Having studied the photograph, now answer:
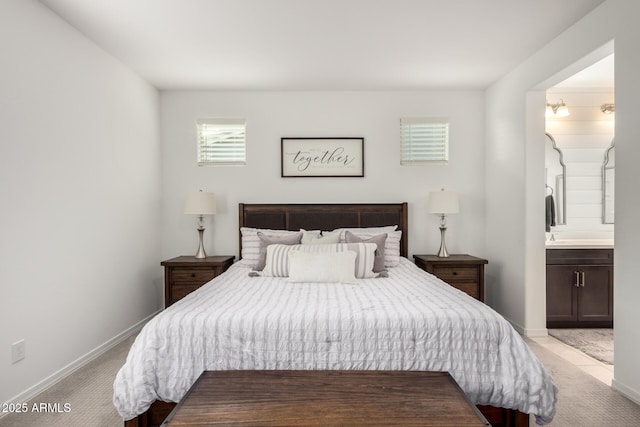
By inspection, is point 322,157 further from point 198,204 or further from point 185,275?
point 185,275

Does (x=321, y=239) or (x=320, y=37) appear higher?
(x=320, y=37)

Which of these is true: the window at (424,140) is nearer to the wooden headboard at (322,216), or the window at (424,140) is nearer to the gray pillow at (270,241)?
the wooden headboard at (322,216)

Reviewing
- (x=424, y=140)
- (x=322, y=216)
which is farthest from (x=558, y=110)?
(x=322, y=216)

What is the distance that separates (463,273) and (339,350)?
8.49 feet

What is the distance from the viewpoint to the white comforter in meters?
2.06

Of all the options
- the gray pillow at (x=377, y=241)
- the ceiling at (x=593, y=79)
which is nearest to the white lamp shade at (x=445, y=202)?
the gray pillow at (x=377, y=241)

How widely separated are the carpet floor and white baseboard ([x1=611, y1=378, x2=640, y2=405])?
547 millimetres

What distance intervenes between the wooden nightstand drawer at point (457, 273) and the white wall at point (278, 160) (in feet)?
1.73

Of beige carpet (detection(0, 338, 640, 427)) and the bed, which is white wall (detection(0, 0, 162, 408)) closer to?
beige carpet (detection(0, 338, 640, 427))

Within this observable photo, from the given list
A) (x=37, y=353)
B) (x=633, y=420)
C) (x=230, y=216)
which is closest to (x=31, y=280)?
(x=37, y=353)

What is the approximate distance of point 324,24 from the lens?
3.05 meters

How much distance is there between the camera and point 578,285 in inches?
160

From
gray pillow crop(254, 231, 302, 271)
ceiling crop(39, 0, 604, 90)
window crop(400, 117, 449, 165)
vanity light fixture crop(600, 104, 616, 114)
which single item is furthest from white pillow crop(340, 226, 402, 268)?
vanity light fixture crop(600, 104, 616, 114)

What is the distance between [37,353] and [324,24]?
315 cm
